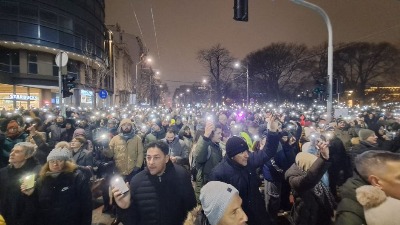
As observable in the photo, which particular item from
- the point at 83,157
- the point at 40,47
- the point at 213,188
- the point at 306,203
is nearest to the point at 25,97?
the point at 40,47

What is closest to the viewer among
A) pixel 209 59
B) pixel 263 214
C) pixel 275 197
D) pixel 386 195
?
pixel 386 195

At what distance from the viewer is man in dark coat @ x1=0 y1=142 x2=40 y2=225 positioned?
3.96m

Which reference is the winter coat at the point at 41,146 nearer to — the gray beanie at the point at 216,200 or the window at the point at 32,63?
the gray beanie at the point at 216,200

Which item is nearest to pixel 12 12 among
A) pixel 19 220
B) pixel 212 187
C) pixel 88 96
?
pixel 88 96

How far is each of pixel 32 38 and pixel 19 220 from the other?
33710 mm

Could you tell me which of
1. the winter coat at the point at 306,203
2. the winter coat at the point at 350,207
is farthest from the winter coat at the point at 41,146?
the winter coat at the point at 350,207

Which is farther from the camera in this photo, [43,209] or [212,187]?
[43,209]

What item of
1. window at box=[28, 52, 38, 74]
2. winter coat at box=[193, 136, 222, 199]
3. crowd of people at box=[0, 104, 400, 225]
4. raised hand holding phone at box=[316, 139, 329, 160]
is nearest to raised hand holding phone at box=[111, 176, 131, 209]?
crowd of people at box=[0, 104, 400, 225]

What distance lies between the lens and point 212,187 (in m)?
2.46

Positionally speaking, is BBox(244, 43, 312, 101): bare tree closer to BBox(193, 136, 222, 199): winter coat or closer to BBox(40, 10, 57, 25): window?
BBox(40, 10, 57, 25): window

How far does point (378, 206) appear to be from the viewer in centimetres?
231

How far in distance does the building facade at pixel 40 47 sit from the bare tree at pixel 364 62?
3829 cm

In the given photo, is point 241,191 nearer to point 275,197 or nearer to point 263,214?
point 263,214

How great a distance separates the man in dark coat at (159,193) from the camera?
3.30 meters
